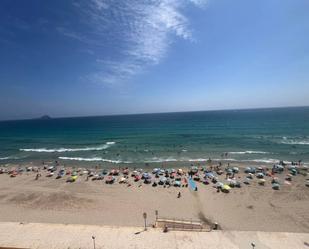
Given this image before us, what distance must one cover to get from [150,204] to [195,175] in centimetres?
1083

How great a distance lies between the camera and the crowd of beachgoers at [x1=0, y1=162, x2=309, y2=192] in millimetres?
26016

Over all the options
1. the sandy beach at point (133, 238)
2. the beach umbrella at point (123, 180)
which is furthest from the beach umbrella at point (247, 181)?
the beach umbrella at point (123, 180)

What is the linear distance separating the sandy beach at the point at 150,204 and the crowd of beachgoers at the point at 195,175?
81cm

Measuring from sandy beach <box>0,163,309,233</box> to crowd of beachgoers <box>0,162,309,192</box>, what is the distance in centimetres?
81

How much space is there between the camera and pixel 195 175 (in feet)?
95.2

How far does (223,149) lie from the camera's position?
4412cm

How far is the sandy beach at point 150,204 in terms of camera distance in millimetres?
17688

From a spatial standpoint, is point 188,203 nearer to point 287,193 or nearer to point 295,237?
point 295,237

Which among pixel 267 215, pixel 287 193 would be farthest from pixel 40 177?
pixel 287 193

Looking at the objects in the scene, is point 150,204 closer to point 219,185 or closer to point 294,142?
point 219,185

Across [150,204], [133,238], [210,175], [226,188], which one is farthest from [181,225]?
[210,175]

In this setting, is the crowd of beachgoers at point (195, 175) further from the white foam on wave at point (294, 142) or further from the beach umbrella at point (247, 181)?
the white foam on wave at point (294, 142)

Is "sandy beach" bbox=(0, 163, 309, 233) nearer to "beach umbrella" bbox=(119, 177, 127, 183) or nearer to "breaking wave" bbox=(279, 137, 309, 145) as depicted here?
"beach umbrella" bbox=(119, 177, 127, 183)

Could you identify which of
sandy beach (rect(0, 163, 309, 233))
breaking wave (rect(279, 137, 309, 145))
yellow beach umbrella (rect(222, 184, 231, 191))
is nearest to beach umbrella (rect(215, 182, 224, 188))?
yellow beach umbrella (rect(222, 184, 231, 191))
